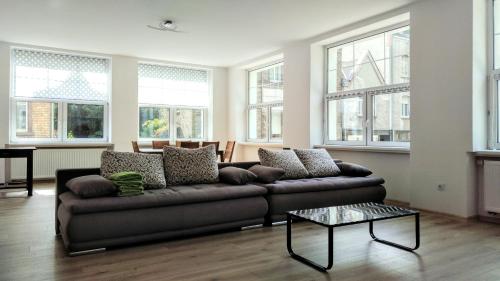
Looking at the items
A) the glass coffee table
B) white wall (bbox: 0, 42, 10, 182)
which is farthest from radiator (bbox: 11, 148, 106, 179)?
the glass coffee table

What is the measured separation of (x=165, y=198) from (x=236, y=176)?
0.93 m

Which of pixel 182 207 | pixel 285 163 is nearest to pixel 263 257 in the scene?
pixel 182 207

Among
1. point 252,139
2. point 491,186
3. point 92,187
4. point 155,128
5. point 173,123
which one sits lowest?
point 491,186

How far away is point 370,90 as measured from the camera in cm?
584

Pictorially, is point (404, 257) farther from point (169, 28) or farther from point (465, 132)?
point (169, 28)

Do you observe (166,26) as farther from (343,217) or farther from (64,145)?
(343,217)

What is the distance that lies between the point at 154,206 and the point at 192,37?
13.5 feet

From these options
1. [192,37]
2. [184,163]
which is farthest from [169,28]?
[184,163]

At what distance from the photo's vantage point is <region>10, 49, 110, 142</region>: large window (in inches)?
285

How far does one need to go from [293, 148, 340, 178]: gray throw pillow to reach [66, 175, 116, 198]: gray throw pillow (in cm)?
250

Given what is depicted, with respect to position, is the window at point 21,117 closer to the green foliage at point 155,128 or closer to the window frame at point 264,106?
the green foliage at point 155,128

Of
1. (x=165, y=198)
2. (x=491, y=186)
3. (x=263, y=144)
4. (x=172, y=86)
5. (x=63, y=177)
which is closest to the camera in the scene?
(x=165, y=198)

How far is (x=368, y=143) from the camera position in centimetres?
589

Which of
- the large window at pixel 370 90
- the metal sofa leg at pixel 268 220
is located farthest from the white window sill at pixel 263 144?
the metal sofa leg at pixel 268 220
